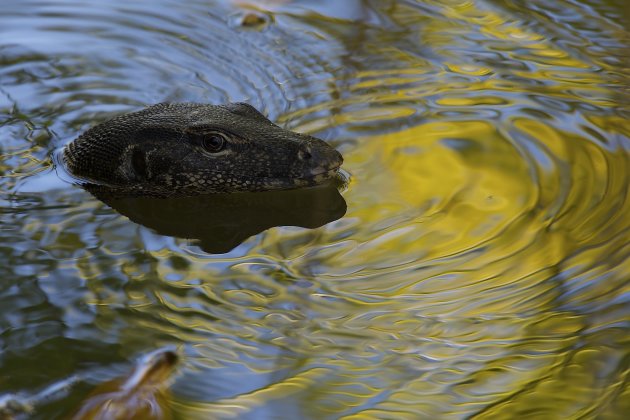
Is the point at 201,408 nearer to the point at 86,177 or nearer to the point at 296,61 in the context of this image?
the point at 86,177

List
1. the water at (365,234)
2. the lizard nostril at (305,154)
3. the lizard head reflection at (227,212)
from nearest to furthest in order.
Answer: the water at (365,234) → the lizard head reflection at (227,212) → the lizard nostril at (305,154)

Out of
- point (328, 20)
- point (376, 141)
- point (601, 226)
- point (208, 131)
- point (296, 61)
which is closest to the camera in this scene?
point (601, 226)

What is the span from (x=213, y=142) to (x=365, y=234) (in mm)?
1219

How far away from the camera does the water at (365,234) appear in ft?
12.8

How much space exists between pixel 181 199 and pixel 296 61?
2155mm

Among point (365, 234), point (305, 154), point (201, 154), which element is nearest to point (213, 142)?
point (201, 154)

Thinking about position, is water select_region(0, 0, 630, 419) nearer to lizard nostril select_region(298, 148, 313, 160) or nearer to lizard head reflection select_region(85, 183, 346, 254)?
lizard head reflection select_region(85, 183, 346, 254)

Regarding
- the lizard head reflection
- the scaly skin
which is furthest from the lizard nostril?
the lizard head reflection

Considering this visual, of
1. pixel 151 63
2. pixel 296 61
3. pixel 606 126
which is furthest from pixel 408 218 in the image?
pixel 151 63

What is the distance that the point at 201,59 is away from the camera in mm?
7602

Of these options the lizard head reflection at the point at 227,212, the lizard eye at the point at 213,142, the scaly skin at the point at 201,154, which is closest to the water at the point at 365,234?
the lizard head reflection at the point at 227,212

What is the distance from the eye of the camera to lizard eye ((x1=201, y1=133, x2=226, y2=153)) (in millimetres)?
5656

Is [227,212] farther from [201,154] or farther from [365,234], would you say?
[365,234]

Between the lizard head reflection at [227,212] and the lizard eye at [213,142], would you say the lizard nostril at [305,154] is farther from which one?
the lizard eye at [213,142]
